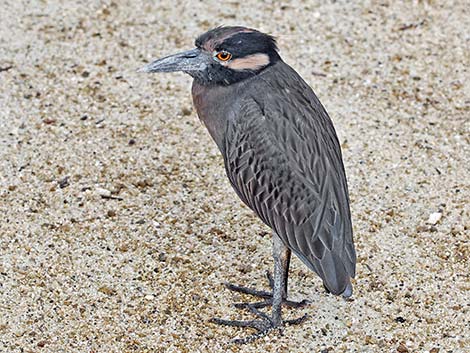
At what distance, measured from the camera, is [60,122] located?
636 centimetres

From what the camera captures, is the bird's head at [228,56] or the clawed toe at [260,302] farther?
the clawed toe at [260,302]

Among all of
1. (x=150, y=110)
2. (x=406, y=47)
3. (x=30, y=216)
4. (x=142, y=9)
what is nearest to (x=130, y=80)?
(x=150, y=110)

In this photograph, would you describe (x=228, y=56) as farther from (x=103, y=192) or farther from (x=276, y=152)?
(x=103, y=192)

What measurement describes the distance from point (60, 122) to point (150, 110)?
→ 2.26ft

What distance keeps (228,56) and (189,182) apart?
52.5 inches

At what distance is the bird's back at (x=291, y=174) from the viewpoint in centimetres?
454

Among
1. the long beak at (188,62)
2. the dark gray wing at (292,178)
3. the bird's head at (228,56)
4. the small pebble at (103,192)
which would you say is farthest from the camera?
the small pebble at (103,192)

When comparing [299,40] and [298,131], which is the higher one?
[298,131]

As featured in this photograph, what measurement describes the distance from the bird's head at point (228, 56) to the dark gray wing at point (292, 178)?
6.1 inches

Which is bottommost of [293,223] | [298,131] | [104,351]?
[104,351]

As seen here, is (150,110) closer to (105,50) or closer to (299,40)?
(105,50)

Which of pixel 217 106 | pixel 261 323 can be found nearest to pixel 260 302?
pixel 261 323

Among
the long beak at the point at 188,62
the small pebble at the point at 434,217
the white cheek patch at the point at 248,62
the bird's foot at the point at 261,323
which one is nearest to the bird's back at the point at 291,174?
the white cheek patch at the point at 248,62

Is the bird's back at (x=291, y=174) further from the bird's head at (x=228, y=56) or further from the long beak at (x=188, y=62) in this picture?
the long beak at (x=188, y=62)
